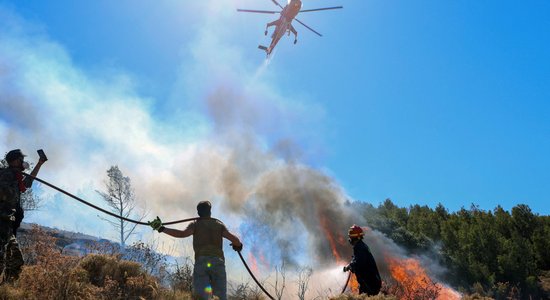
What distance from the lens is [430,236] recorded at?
40531mm

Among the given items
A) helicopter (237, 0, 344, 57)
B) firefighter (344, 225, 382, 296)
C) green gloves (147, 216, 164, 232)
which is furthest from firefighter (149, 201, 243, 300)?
helicopter (237, 0, 344, 57)

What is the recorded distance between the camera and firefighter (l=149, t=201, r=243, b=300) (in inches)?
223

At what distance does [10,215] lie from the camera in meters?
5.52

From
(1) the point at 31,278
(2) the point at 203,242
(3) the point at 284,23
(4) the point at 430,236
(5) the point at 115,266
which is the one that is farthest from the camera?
(4) the point at 430,236

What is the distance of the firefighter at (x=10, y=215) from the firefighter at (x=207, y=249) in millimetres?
1937

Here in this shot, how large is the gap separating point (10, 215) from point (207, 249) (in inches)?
113

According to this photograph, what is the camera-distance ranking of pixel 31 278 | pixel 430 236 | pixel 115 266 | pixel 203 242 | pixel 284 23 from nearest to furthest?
pixel 31 278 < pixel 203 242 < pixel 115 266 < pixel 284 23 < pixel 430 236

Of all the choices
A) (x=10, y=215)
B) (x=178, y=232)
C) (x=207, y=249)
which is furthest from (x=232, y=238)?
(x=10, y=215)

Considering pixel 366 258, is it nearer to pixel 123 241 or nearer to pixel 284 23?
pixel 284 23

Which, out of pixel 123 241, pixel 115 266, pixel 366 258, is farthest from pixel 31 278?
pixel 123 241

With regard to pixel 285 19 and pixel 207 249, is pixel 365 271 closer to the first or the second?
pixel 207 249

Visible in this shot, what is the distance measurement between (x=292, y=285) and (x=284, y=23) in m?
21.2

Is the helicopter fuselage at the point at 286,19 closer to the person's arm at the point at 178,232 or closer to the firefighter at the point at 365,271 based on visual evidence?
the firefighter at the point at 365,271

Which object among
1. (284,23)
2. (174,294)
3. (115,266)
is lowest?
(174,294)
